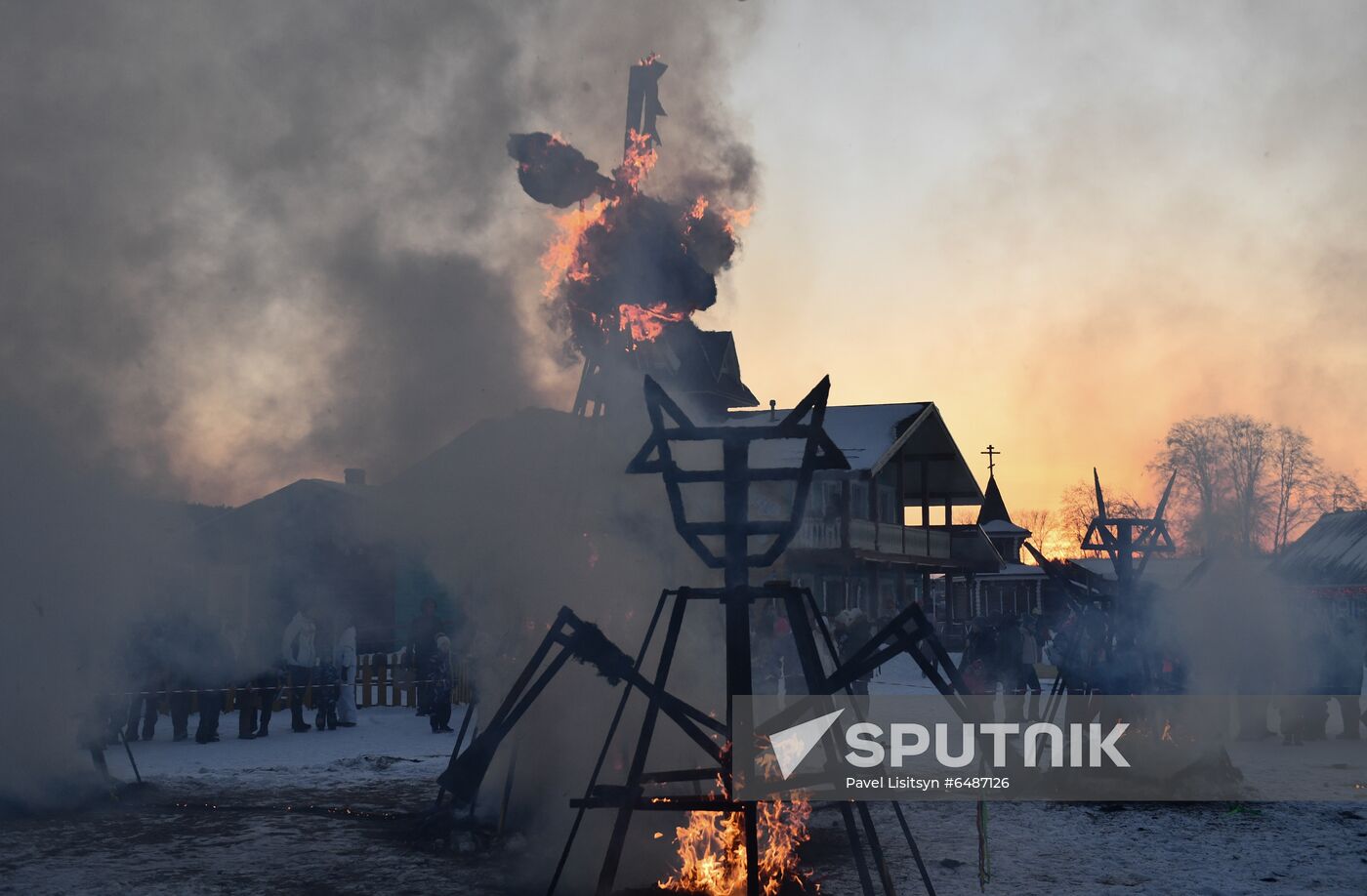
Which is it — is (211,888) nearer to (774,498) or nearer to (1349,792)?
(1349,792)

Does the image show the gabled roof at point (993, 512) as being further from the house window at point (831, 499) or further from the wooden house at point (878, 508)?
the house window at point (831, 499)

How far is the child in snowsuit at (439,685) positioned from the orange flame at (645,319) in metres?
10.5

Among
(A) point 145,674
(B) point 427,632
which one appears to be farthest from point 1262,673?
(A) point 145,674

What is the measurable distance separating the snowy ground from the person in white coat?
261 inches

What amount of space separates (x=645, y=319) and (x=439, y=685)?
11370 mm

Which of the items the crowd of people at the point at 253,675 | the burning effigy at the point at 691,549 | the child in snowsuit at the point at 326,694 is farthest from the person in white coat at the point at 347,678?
the burning effigy at the point at 691,549

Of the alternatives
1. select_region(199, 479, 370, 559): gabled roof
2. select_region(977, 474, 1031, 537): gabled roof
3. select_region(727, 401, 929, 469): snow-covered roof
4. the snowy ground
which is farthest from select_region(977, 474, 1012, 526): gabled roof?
the snowy ground

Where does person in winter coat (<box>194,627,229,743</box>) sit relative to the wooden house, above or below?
below

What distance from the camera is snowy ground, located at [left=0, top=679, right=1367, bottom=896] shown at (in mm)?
8711

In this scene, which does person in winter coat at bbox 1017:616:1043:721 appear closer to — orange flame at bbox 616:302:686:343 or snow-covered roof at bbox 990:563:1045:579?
orange flame at bbox 616:302:686:343

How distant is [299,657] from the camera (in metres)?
20.1

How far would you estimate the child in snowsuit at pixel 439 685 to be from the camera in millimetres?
19234

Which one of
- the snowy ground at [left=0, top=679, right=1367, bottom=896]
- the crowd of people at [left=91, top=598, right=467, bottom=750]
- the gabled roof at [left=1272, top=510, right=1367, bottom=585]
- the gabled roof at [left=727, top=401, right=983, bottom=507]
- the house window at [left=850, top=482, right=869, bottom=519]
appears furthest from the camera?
the house window at [left=850, top=482, right=869, bottom=519]

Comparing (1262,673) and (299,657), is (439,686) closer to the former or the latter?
(299,657)
